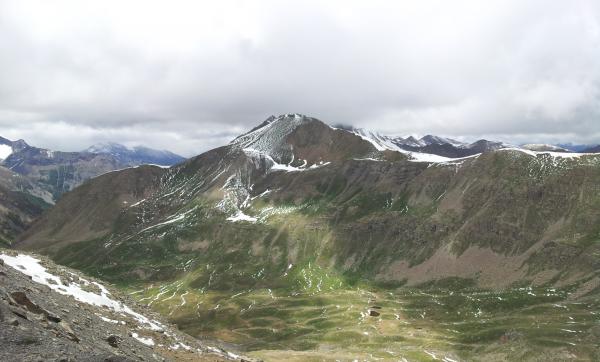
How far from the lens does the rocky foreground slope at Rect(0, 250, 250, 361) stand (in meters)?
32.2

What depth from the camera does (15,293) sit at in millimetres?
41219

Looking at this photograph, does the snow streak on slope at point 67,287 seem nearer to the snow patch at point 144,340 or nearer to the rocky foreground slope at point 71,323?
the rocky foreground slope at point 71,323

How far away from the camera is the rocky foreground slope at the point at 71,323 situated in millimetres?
32188

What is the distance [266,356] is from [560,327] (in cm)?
12130

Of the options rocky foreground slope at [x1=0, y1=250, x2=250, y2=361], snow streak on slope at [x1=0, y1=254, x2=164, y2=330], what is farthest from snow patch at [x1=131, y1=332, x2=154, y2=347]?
snow streak on slope at [x1=0, y1=254, x2=164, y2=330]

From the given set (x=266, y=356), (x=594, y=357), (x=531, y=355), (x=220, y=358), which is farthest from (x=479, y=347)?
(x=220, y=358)

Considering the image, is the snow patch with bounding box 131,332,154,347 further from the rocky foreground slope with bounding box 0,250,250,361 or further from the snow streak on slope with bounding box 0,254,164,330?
the snow streak on slope with bounding box 0,254,164,330

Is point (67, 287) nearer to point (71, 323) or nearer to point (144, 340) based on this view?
point (144, 340)

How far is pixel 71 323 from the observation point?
147ft

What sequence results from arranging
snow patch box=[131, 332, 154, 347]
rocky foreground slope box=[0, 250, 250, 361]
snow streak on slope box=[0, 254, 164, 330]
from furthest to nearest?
snow streak on slope box=[0, 254, 164, 330]
snow patch box=[131, 332, 154, 347]
rocky foreground slope box=[0, 250, 250, 361]

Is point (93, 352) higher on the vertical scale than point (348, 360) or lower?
higher

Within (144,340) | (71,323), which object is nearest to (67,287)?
(144,340)

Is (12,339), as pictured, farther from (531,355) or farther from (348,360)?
(531,355)

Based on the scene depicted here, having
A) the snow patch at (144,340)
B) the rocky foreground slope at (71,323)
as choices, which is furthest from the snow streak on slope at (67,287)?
the snow patch at (144,340)
